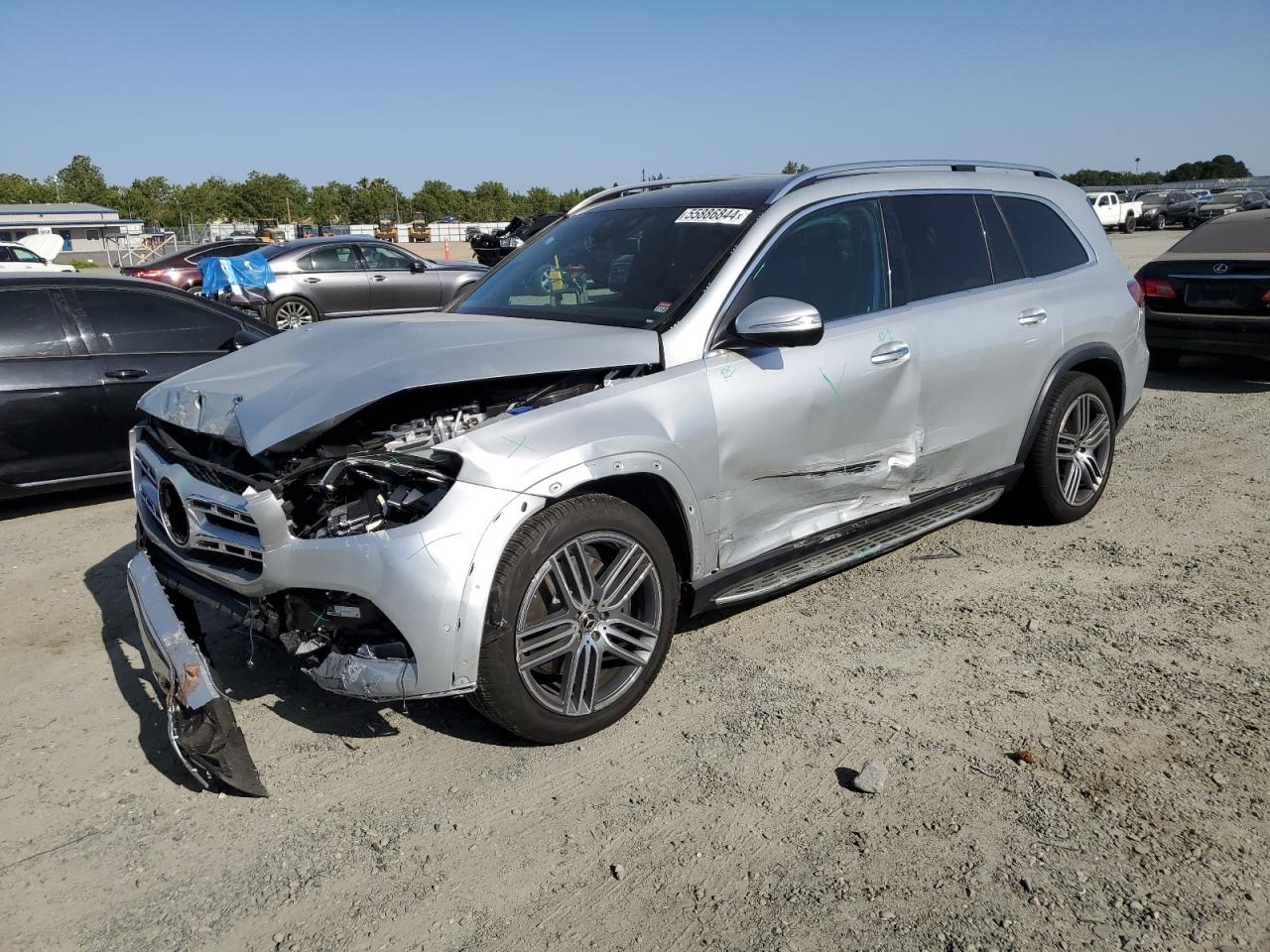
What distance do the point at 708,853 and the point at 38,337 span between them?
5.38 metres

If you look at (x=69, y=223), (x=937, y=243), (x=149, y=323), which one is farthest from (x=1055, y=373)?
(x=69, y=223)

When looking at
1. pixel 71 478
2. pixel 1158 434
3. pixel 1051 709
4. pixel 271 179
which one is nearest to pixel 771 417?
pixel 1051 709

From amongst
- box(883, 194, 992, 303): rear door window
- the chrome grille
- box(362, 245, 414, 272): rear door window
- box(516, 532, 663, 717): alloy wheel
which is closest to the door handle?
box(883, 194, 992, 303): rear door window

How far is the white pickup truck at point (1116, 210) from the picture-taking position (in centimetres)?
4016

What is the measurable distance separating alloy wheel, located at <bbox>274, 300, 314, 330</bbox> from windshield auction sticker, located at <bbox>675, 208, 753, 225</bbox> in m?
12.2

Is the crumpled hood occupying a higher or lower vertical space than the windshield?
lower

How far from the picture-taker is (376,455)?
314 centimetres

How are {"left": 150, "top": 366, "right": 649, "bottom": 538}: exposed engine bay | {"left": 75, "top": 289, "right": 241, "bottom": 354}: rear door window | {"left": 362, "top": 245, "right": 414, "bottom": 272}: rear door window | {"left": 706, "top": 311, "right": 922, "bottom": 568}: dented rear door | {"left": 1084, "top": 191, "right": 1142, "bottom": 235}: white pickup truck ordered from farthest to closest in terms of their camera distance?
{"left": 1084, "top": 191, "right": 1142, "bottom": 235}: white pickup truck < {"left": 362, "top": 245, "right": 414, "bottom": 272}: rear door window < {"left": 75, "top": 289, "right": 241, "bottom": 354}: rear door window < {"left": 706, "top": 311, "right": 922, "bottom": 568}: dented rear door < {"left": 150, "top": 366, "right": 649, "bottom": 538}: exposed engine bay

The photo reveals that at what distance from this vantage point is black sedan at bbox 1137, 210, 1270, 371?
350 inches

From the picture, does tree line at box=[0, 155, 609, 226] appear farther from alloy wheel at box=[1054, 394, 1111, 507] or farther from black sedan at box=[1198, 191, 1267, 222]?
alloy wheel at box=[1054, 394, 1111, 507]

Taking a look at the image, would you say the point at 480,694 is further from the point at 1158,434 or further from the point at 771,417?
the point at 1158,434

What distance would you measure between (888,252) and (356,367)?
2.42m

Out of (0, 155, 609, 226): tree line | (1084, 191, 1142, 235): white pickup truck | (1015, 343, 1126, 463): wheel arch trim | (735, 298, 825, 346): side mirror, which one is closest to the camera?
(735, 298, 825, 346): side mirror

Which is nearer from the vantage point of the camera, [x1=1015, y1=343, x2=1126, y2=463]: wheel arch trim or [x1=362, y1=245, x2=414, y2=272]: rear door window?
[x1=1015, y1=343, x2=1126, y2=463]: wheel arch trim
